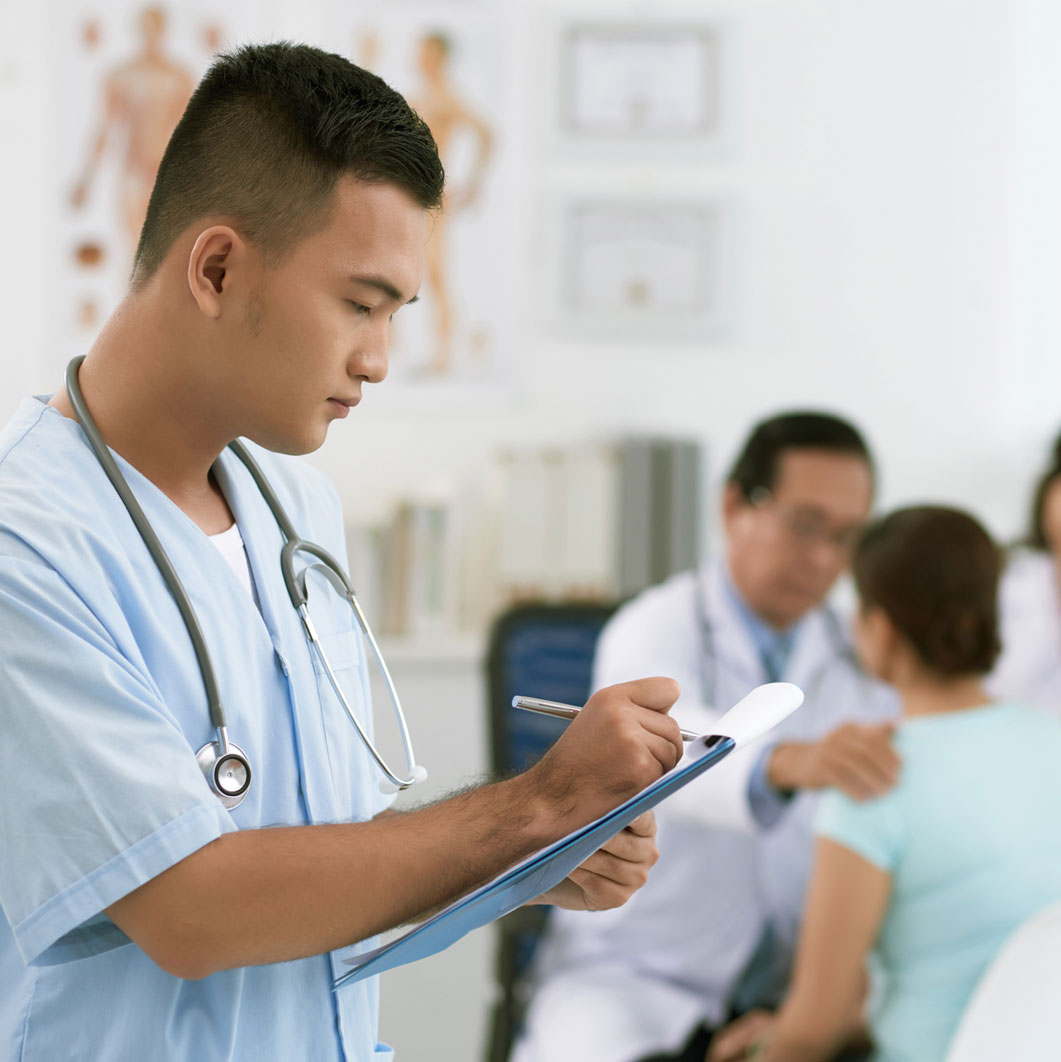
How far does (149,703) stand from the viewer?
2.46 feet

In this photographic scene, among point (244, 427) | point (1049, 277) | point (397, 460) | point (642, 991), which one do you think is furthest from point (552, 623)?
point (1049, 277)

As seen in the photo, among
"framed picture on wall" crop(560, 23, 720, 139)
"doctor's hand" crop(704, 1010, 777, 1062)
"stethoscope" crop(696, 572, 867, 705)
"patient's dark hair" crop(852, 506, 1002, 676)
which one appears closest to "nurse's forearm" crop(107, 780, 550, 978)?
"patient's dark hair" crop(852, 506, 1002, 676)

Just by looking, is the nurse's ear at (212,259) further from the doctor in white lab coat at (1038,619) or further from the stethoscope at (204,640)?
the doctor in white lab coat at (1038,619)

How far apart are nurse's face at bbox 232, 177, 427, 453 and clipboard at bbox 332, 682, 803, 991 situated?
35 centimetres

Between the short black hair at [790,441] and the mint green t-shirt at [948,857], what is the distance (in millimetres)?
679

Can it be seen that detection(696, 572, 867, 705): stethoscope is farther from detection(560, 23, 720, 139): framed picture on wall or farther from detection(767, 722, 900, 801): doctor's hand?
detection(560, 23, 720, 139): framed picture on wall

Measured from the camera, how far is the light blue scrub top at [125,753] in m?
0.72

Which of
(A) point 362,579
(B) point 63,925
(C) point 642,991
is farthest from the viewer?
(A) point 362,579

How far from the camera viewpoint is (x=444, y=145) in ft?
9.82

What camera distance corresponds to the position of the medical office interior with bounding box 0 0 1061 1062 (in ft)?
9.49

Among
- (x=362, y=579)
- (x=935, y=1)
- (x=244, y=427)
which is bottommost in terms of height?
(x=362, y=579)

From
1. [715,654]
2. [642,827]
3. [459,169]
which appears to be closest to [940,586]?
[715,654]

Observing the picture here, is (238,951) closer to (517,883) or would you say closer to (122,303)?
(517,883)

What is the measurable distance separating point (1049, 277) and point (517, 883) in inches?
116
